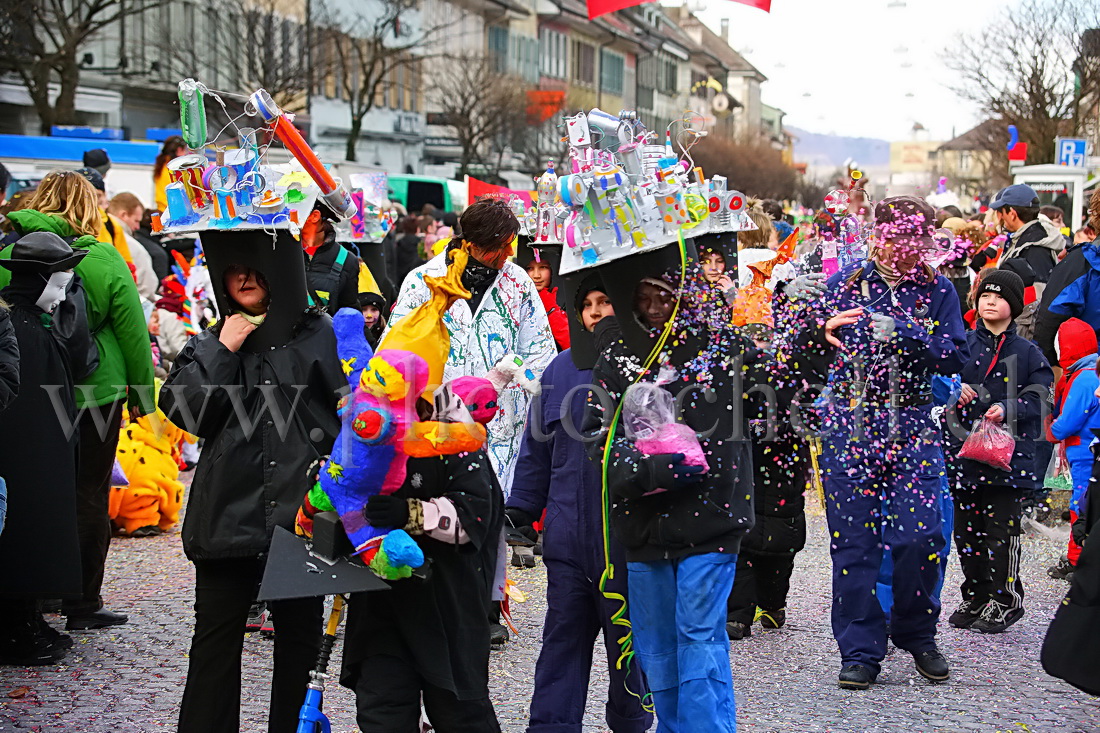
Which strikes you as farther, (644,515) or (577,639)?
(577,639)

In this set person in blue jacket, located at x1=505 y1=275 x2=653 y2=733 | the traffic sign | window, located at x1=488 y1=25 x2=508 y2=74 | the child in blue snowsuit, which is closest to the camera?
person in blue jacket, located at x1=505 y1=275 x2=653 y2=733

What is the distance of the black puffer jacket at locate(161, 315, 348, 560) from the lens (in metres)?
4.56

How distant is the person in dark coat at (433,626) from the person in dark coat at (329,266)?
2.94m

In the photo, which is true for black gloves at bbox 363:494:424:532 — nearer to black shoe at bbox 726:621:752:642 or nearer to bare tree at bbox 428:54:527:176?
black shoe at bbox 726:621:752:642

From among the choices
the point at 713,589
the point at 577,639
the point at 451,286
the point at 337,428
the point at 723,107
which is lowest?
the point at 577,639

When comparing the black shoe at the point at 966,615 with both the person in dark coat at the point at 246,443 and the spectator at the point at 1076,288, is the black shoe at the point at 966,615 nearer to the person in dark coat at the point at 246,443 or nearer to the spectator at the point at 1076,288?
the spectator at the point at 1076,288

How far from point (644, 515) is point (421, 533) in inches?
31.5

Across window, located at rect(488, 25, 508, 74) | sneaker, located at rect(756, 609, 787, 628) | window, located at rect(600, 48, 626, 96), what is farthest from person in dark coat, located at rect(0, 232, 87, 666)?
window, located at rect(600, 48, 626, 96)

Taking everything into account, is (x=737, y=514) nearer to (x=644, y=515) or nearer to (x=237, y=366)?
(x=644, y=515)

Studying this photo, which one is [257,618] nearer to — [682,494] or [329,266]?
[329,266]

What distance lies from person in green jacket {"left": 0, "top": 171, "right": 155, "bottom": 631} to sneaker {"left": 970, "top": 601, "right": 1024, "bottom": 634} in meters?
4.28

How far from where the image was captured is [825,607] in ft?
24.4

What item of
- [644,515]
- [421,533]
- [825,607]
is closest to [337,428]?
[421,533]

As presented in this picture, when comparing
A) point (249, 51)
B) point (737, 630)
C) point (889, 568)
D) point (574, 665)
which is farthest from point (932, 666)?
point (249, 51)
